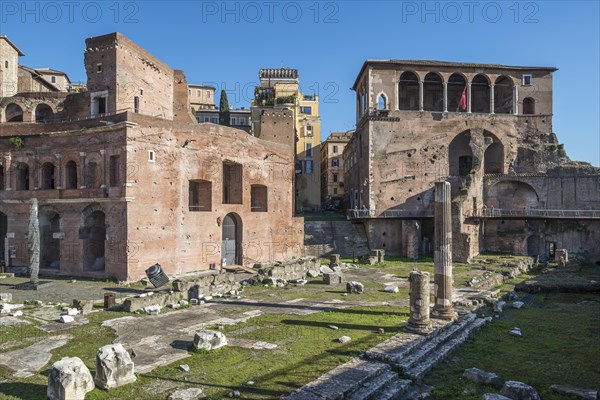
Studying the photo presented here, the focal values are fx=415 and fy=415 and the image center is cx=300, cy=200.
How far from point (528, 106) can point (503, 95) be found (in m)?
3.09

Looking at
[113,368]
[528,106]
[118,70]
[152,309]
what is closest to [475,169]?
[528,106]

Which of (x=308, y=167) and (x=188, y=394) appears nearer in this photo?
(x=188, y=394)

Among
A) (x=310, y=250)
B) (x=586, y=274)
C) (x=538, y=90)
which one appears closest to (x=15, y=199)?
(x=310, y=250)

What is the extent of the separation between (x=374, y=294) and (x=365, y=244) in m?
A: 15.6

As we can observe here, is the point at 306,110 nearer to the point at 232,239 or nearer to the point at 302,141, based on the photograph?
the point at 302,141

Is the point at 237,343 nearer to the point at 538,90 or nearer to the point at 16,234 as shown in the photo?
the point at 16,234

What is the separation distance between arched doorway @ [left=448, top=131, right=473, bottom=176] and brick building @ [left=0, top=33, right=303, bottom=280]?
16.6 metres

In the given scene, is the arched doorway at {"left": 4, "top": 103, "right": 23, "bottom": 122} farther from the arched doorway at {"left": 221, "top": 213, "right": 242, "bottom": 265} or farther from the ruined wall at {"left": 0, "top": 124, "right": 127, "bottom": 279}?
the arched doorway at {"left": 221, "top": 213, "right": 242, "bottom": 265}

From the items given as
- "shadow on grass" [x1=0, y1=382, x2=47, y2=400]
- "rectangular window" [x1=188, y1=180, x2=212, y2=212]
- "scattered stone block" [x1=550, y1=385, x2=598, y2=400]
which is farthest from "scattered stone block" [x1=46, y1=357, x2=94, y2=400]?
"rectangular window" [x1=188, y1=180, x2=212, y2=212]

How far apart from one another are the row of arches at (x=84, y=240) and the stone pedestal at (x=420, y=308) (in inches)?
677

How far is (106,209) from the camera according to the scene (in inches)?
846

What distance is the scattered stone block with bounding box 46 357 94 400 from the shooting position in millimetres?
7484

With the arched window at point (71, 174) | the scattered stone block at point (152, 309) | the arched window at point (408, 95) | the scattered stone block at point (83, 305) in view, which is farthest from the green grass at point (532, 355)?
the arched window at point (408, 95)

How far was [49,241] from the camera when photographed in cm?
2439
